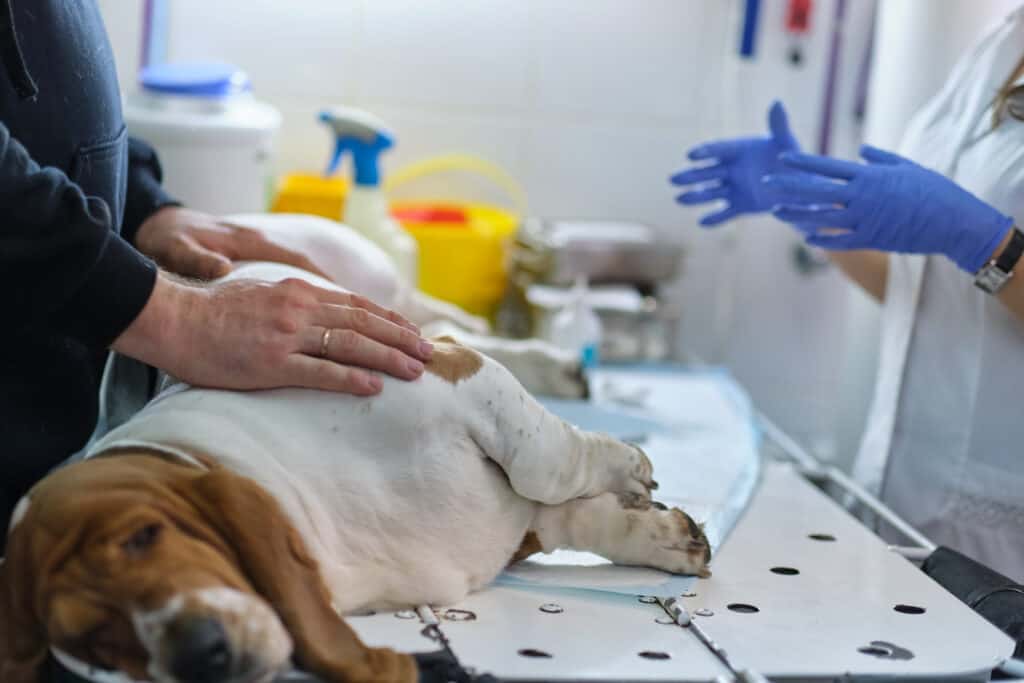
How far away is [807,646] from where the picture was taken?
112 centimetres

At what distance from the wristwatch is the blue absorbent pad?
37cm

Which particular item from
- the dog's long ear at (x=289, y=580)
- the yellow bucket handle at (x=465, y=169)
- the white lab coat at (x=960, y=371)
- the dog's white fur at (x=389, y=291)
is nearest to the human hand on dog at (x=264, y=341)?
the dog's long ear at (x=289, y=580)

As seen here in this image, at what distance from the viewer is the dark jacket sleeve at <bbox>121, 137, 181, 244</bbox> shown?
1.59 metres

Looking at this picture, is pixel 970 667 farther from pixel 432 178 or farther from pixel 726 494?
pixel 432 178

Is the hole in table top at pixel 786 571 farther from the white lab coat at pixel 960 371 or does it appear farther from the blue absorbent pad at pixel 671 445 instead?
the white lab coat at pixel 960 371

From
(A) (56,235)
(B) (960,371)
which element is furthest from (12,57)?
(B) (960,371)

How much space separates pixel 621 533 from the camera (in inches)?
48.7

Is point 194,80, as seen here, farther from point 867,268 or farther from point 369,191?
point 867,268

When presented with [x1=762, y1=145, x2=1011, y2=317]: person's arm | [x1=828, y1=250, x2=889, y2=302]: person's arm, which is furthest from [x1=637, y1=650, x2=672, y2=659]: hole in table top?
[x1=828, y1=250, x2=889, y2=302]: person's arm

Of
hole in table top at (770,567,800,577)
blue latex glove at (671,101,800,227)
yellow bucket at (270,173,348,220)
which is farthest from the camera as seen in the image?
yellow bucket at (270,173,348,220)

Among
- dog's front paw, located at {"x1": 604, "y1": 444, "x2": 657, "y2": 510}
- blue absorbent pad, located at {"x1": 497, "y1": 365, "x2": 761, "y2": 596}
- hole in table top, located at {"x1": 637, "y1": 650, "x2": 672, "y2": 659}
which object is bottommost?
blue absorbent pad, located at {"x1": 497, "y1": 365, "x2": 761, "y2": 596}

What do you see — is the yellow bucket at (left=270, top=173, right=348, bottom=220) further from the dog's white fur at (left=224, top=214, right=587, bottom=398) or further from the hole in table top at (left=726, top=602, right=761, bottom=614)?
the hole in table top at (left=726, top=602, right=761, bottom=614)

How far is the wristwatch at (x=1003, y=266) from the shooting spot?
156 centimetres

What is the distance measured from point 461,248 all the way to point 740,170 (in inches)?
24.1
